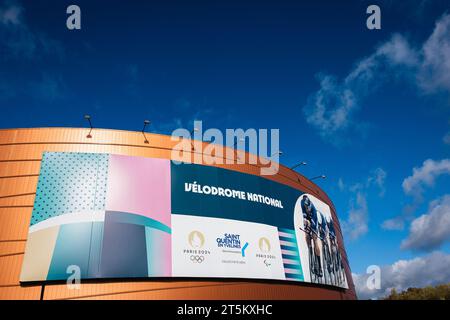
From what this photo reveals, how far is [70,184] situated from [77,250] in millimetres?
4597

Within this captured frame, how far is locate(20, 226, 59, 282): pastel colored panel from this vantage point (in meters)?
20.1

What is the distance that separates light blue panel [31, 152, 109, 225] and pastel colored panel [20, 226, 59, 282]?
1000mm

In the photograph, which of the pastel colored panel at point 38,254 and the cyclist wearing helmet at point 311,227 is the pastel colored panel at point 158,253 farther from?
the cyclist wearing helmet at point 311,227

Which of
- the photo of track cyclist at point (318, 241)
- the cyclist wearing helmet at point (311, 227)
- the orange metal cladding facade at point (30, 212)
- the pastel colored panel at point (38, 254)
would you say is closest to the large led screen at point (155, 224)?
the pastel colored panel at point (38, 254)

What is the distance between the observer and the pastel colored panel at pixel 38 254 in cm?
2009

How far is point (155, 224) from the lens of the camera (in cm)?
2362

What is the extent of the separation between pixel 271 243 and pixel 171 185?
9729 millimetres

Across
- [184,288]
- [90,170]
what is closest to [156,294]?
[184,288]

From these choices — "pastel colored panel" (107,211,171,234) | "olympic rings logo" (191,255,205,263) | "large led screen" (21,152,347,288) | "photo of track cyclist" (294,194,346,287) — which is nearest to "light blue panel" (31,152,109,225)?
"large led screen" (21,152,347,288)

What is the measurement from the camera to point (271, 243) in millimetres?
28266
